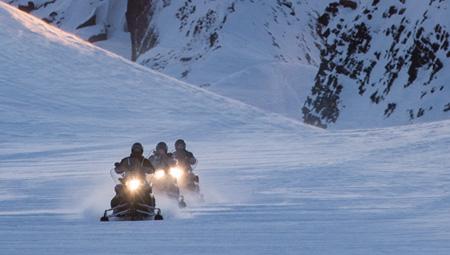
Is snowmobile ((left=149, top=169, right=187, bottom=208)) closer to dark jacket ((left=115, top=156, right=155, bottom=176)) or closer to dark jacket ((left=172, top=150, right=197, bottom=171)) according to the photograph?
dark jacket ((left=172, top=150, right=197, bottom=171))

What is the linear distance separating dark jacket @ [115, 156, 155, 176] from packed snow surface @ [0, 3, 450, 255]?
2.18 feet

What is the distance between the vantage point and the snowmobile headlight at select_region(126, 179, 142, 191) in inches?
513

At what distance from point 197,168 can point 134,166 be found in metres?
10.9

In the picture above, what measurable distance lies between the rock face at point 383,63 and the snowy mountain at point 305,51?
0.33ft

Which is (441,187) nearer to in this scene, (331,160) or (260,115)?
(331,160)

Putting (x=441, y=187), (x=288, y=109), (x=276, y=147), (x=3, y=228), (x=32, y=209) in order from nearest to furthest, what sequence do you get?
(x=3, y=228), (x=32, y=209), (x=441, y=187), (x=276, y=147), (x=288, y=109)

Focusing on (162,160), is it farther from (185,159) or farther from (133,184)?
(133,184)

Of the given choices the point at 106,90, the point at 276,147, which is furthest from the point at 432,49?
the point at 276,147

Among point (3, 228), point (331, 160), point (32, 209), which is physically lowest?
point (3, 228)

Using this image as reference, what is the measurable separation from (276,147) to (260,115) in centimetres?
1106

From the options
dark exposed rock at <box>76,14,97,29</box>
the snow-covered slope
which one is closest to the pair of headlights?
the snow-covered slope

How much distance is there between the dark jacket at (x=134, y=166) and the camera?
1317cm

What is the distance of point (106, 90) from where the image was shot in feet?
152

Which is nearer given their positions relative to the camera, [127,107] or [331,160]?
[331,160]
